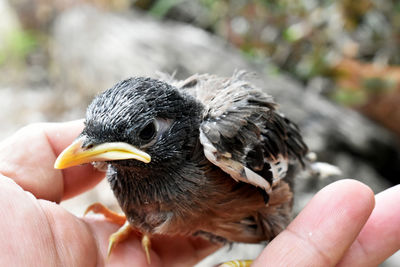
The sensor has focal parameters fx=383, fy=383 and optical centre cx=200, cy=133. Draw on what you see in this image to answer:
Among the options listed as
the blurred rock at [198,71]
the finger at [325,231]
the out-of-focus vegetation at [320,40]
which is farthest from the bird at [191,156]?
the out-of-focus vegetation at [320,40]

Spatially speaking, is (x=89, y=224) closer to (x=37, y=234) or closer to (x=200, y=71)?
(x=37, y=234)

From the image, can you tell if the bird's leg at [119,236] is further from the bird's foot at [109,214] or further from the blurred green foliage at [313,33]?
the blurred green foliage at [313,33]

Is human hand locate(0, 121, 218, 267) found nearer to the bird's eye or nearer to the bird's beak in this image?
the bird's beak

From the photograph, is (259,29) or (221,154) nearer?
(221,154)

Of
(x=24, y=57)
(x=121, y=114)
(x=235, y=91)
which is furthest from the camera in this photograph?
(x=24, y=57)

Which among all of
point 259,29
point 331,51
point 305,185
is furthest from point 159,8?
point 305,185

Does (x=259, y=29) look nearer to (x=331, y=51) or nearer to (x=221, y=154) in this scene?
(x=331, y=51)

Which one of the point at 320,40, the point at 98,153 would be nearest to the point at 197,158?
the point at 98,153
